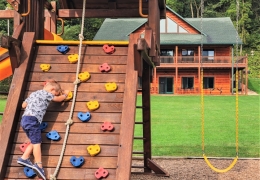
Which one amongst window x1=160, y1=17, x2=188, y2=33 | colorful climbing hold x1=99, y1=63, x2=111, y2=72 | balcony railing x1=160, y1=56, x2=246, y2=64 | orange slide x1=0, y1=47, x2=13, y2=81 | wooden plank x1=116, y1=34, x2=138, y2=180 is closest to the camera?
wooden plank x1=116, y1=34, x2=138, y2=180

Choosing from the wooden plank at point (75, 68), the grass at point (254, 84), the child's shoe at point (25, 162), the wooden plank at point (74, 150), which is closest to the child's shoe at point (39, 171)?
the child's shoe at point (25, 162)

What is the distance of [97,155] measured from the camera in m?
3.85

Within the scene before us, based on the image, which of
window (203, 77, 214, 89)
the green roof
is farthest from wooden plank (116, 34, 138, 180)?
window (203, 77, 214, 89)

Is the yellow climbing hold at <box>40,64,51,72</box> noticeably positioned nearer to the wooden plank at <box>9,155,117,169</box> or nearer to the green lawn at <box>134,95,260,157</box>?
the wooden plank at <box>9,155,117,169</box>

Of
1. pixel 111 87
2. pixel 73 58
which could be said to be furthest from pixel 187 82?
pixel 111 87

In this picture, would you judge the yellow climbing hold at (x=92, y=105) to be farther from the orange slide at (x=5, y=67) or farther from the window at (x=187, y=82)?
the window at (x=187, y=82)

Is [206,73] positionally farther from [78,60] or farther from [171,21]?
[78,60]

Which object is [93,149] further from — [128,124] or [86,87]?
[86,87]

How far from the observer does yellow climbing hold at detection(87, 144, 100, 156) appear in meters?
3.81

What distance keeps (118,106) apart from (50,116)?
0.77m

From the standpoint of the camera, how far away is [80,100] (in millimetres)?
4312

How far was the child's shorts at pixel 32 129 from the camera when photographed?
12.6ft

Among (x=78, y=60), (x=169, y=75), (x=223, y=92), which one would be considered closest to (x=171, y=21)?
(x=169, y=75)

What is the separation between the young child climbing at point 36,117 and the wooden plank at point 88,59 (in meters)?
0.60
